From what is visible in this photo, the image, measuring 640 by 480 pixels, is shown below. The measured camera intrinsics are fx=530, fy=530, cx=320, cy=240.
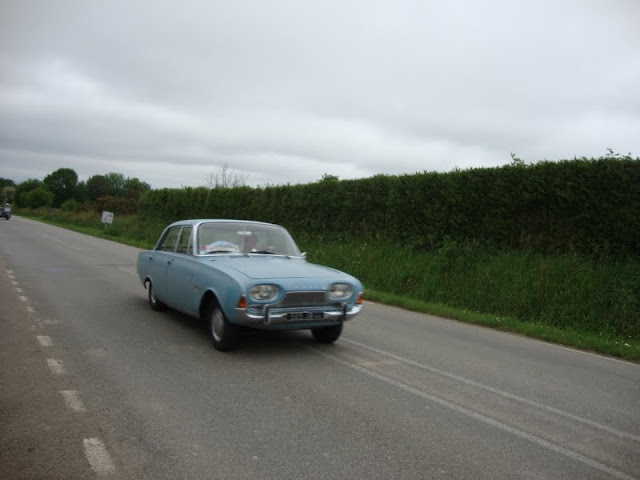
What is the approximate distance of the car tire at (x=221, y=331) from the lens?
622cm

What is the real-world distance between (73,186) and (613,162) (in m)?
160

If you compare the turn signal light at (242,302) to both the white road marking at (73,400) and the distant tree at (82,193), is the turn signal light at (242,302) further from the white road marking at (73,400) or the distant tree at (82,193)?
the distant tree at (82,193)

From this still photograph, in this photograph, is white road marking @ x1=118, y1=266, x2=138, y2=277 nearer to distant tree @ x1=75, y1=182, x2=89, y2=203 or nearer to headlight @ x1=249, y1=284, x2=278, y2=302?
headlight @ x1=249, y1=284, x2=278, y2=302

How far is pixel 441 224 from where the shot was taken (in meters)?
14.5

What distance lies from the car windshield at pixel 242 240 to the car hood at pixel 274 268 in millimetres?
288

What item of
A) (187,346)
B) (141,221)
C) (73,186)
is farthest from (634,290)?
(73,186)

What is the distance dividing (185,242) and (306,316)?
2764 mm

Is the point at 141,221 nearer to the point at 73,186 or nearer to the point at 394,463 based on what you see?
the point at 394,463

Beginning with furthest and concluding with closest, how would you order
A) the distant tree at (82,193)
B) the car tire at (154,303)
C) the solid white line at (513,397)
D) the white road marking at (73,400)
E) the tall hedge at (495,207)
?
1. the distant tree at (82,193)
2. the tall hedge at (495,207)
3. the car tire at (154,303)
4. the solid white line at (513,397)
5. the white road marking at (73,400)

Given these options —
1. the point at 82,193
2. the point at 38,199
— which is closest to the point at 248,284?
the point at 38,199

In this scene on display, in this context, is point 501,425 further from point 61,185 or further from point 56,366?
point 61,185

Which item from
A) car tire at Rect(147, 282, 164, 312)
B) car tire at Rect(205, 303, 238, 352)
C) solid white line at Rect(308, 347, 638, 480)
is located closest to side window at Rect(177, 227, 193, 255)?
car tire at Rect(147, 282, 164, 312)

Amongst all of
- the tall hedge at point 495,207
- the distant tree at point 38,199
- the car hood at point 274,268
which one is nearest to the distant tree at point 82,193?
the distant tree at point 38,199

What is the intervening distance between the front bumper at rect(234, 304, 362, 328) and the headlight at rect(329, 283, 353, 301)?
0.11 m
